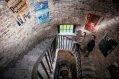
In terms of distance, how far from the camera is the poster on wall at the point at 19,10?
214 inches

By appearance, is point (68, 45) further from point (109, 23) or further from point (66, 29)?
point (109, 23)

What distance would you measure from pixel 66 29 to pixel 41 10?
2634mm

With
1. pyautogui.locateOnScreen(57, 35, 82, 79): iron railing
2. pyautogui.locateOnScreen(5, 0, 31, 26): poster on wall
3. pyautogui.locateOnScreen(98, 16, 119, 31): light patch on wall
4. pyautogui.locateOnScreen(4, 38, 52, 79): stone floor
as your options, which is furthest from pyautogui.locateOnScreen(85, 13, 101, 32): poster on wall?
pyautogui.locateOnScreen(5, 0, 31, 26): poster on wall

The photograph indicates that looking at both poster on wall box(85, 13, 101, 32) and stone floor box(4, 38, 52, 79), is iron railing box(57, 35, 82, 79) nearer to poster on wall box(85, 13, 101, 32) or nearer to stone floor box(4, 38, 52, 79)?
stone floor box(4, 38, 52, 79)

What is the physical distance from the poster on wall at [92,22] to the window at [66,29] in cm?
104

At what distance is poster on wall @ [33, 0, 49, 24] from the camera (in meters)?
6.79

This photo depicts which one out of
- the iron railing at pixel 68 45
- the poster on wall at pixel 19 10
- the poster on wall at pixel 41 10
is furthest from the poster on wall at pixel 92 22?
the poster on wall at pixel 19 10

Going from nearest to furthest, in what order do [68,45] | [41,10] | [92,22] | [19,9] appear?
1. [19,9]
2. [41,10]
3. [92,22]
4. [68,45]

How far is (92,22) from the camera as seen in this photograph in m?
8.02

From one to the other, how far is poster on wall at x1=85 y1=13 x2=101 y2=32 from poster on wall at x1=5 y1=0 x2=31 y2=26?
331 centimetres

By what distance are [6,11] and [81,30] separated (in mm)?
4937

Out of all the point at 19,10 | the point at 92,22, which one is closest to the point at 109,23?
the point at 92,22

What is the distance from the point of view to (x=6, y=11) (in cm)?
521

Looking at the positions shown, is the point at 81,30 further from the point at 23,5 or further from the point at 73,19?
the point at 23,5
